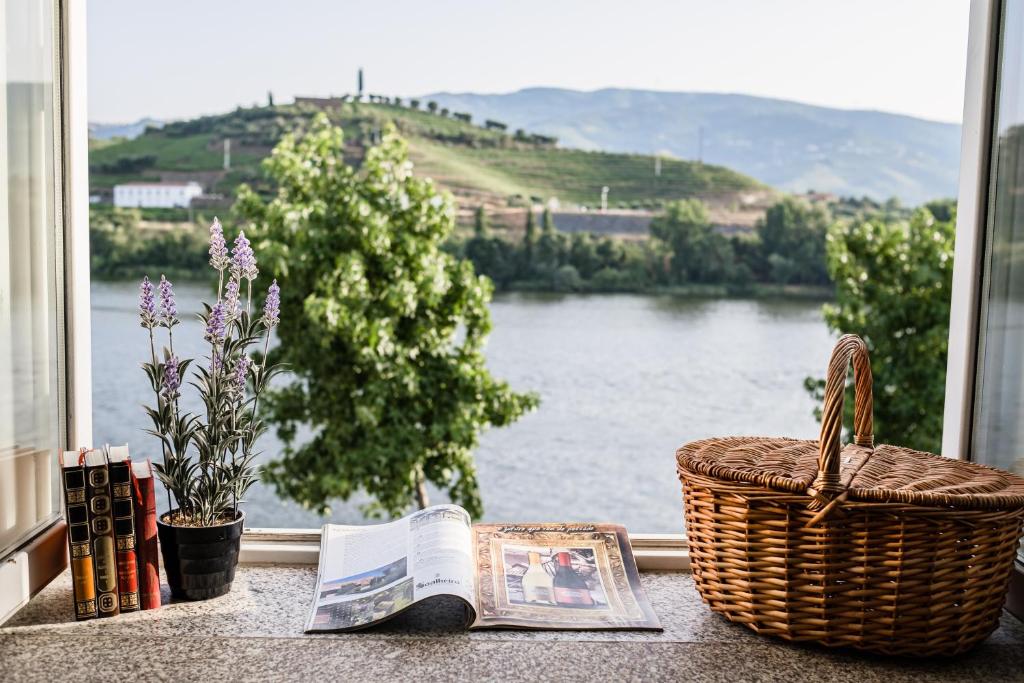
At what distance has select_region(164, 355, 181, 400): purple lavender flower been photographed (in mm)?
1310

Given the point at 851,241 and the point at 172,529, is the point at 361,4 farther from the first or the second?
the point at 172,529

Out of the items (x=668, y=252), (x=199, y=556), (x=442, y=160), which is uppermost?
(x=442, y=160)

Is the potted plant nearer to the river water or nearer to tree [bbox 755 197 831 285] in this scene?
the river water

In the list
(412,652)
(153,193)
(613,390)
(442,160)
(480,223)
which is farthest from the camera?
(613,390)

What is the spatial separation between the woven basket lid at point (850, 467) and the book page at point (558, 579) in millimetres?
240

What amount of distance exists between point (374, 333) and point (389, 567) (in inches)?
173

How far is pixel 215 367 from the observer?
1.34 m

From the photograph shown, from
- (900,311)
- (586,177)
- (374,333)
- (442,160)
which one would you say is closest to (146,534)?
(374,333)

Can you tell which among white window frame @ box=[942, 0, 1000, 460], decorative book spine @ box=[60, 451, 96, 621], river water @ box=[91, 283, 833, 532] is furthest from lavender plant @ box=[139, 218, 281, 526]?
river water @ box=[91, 283, 833, 532]

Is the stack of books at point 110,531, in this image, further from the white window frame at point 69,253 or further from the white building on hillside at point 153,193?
the white building on hillside at point 153,193

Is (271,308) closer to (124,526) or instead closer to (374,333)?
(124,526)

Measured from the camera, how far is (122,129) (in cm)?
1512

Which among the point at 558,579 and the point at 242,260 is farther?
the point at 558,579

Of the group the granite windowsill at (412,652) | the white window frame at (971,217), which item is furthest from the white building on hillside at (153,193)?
the white window frame at (971,217)
